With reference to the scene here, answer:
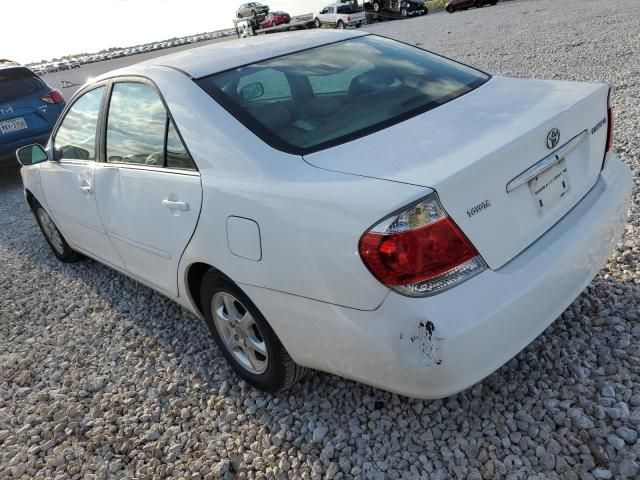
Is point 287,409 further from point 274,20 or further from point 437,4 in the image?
point 274,20

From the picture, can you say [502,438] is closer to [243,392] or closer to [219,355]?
[243,392]

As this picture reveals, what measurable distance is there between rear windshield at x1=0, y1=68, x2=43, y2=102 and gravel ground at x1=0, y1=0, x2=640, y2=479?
4960 mm

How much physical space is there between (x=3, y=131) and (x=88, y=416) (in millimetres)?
6121

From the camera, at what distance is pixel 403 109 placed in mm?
2461

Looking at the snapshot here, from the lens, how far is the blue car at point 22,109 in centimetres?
755

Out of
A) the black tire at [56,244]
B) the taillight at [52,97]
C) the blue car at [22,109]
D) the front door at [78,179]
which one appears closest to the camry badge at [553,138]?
the front door at [78,179]

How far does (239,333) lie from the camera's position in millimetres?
2666

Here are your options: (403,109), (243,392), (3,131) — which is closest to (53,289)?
(243,392)

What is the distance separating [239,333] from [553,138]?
1.63m

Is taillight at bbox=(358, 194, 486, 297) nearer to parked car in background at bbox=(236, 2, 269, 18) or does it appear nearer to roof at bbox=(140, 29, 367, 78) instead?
roof at bbox=(140, 29, 367, 78)

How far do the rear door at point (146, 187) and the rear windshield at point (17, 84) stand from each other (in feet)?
18.0

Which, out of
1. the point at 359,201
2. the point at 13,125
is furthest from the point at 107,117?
the point at 13,125

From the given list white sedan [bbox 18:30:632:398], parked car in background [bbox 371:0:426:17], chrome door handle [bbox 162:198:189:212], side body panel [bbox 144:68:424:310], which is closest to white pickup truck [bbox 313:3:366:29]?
parked car in background [bbox 371:0:426:17]

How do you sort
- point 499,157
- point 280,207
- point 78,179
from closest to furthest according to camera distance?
1. point 499,157
2. point 280,207
3. point 78,179
